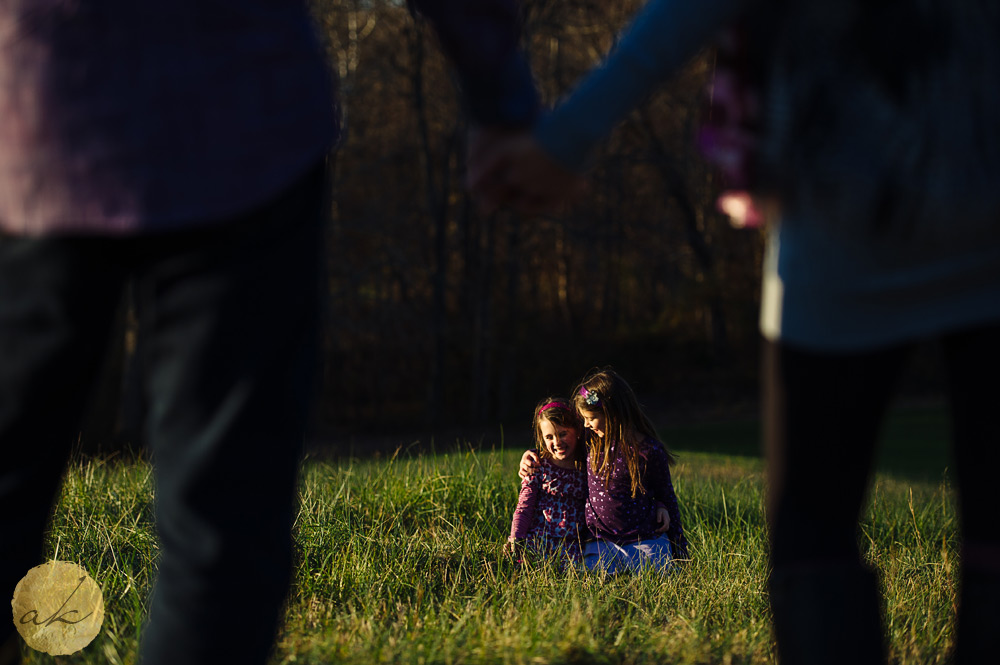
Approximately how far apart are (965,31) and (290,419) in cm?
94

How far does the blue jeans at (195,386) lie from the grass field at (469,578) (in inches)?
31.6

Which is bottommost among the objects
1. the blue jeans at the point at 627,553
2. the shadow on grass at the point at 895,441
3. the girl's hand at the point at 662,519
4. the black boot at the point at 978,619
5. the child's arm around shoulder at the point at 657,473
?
the shadow on grass at the point at 895,441

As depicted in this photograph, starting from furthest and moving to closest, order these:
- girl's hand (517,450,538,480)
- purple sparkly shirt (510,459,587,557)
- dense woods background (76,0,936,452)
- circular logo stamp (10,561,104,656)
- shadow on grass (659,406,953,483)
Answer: dense woods background (76,0,936,452) → shadow on grass (659,406,953,483) → girl's hand (517,450,538,480) → purple sparkly shirt (510,459,587,557) → circular logo stamp (10,561,104,656)

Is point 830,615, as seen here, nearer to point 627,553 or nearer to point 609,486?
point 627,553

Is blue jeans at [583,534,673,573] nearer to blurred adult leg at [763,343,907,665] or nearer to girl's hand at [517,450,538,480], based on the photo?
girl's hand at [517,450,538,480]

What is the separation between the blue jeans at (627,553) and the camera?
147 inches

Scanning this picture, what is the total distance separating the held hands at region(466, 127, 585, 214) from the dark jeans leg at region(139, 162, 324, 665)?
0.32 metres

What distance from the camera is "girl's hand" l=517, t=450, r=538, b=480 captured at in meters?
4.05

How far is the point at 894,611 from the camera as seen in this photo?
2.44 meters

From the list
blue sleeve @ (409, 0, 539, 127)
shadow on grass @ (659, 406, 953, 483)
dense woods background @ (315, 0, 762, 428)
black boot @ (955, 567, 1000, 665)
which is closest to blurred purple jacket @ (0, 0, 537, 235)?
blue sleeve @ (409, 0, 539, 127)

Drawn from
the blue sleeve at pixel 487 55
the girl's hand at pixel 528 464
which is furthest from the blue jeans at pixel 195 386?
the girl's hand at pixel 528 464

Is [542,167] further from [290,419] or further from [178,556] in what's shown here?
[178,556]

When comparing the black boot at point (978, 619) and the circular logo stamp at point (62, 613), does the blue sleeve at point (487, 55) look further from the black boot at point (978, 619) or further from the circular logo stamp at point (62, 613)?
the circular logo stamp at point (62, 613)

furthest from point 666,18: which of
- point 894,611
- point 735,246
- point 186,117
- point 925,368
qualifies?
point 925,368
